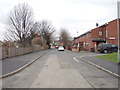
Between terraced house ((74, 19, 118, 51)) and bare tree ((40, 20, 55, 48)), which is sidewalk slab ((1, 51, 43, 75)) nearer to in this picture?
terraced house ((74, 19, 118, 51))

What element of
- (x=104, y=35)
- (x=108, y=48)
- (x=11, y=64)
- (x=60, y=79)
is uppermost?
(x=104, y=35)

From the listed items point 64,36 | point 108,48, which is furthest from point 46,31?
point 108,48

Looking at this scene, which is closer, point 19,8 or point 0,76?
point 0,76

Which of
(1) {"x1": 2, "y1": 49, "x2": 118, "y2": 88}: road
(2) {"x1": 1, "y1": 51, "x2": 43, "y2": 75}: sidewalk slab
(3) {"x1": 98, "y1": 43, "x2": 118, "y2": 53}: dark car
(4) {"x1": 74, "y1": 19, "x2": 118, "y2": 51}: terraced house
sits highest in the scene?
(4) {"x1": 74, "y1": 19, "x2": 118, "y2": 51}: terraced house

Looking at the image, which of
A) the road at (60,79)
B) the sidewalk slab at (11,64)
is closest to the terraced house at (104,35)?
the sidewalk slab at (11,64)

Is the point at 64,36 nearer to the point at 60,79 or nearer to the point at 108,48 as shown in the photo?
the point at 108,48

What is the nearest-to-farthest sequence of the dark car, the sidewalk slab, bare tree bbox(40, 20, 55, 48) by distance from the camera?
the sidewalk slab, the dark car, bare tree bbox(40, 20, 55, 48)

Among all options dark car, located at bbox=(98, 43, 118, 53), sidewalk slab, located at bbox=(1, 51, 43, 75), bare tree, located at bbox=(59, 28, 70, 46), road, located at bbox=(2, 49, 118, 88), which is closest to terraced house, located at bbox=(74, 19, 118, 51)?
dark car, located at bbox=(98, 43, 118, 53)

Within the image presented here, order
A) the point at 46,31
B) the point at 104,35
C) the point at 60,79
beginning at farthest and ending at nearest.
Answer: the point at 46,31 < the point at 104,35 < the point at 60,79

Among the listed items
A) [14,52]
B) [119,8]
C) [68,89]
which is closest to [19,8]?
[14,52]

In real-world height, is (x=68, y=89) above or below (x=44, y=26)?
below

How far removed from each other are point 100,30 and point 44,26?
118 feet

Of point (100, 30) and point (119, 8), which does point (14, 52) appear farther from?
point (100, 30)

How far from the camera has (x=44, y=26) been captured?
7575 centimetres
